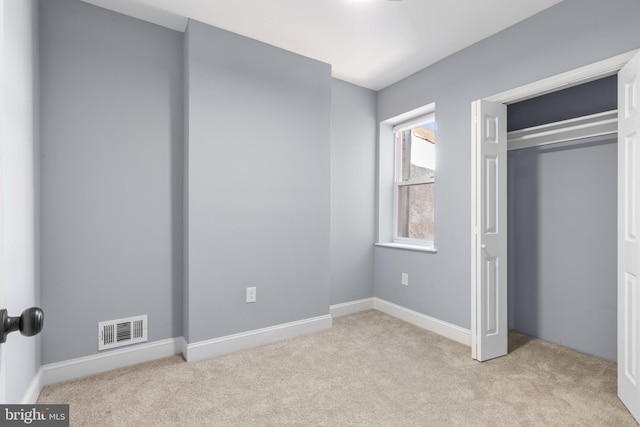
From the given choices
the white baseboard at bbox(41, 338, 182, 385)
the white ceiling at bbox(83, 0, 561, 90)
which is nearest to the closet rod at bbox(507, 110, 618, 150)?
the white ceiling at bbox(83, 0, 561, 90)

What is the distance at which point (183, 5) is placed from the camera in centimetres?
235

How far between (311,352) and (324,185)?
1.55 meters

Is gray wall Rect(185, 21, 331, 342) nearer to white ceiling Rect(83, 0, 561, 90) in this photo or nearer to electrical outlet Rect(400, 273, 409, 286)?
white ceiling Rect(83, 0, 561, 90)

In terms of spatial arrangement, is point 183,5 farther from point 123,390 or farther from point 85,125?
point 123,390

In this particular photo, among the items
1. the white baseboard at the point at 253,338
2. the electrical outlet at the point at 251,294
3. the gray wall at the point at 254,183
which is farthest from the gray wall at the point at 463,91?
the electrical outlet at the point at 251,294

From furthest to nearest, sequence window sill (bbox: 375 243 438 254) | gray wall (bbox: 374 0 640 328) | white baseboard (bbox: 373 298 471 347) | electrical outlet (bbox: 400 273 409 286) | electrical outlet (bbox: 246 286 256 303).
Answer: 1. electrical outlet (bbox: 400 273 409 286)
2. window sill (bbox: 375 243 438 254)
3. white baseboard (bbox: 373 298 471 347)
4. electrical outlet (bbox: 246 286 256 303)
5. gray wall (bbox: 374 0 640 328)

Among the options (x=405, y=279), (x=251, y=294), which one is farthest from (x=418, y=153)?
(x=251, y=294)

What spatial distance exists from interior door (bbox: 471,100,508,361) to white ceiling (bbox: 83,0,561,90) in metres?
0.65

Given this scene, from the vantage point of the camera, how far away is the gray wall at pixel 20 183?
1588 millimetres

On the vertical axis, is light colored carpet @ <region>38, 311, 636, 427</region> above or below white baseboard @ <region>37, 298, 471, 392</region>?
below

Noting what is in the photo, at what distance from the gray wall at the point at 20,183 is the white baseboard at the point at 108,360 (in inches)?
5.7

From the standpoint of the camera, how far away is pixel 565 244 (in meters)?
2.83

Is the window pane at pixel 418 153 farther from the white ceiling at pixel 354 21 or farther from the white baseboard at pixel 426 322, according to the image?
the white baseboard at pixel 426 322

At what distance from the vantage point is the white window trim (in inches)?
150
